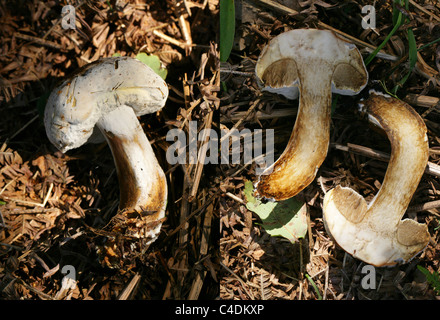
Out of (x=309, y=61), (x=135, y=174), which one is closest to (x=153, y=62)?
(x=135, y=174)

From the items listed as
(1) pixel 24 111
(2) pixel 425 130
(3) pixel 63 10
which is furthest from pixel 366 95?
(1) pixel 24 111

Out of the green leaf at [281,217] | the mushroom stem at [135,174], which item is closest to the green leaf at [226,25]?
the mushroom stem at [135,174]

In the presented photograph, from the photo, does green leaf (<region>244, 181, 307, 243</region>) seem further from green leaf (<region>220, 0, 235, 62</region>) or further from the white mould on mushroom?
green leaf (<region>220, 0, 235, 62</region>)

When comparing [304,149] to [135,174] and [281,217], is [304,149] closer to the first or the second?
[281,217]

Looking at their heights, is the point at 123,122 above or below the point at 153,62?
below

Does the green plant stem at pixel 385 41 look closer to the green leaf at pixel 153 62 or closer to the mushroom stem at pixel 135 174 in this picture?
the green leaf at pixel 153 62
